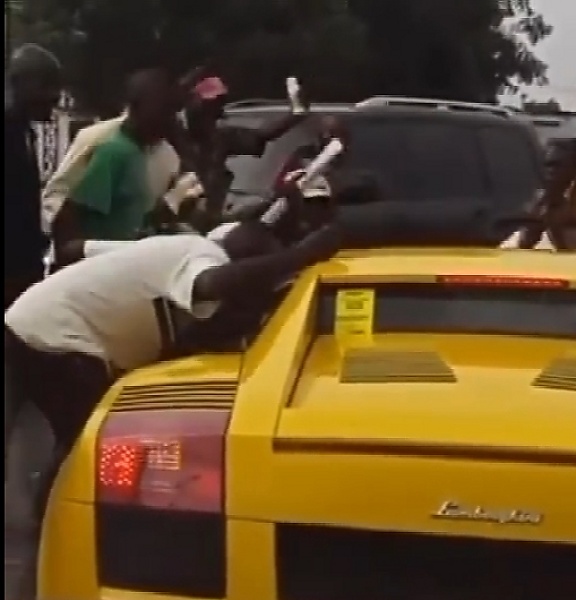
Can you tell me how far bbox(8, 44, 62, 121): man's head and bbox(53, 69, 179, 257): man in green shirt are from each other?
204 mm

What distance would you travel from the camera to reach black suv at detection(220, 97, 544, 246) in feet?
13.7

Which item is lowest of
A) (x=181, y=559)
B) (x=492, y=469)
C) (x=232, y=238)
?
(x=181, y=559)

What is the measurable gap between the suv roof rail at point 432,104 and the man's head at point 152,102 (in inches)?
21.3

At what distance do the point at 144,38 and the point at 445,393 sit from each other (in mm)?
1503

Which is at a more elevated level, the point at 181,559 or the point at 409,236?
the point at 409,236

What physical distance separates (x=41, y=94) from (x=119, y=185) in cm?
41

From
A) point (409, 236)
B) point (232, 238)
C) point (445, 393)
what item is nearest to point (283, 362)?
point (445, 393)

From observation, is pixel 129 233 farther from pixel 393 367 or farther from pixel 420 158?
pixel 393 367

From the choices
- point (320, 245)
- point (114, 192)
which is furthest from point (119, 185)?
point (320, 245)

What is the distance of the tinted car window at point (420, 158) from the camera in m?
4.23

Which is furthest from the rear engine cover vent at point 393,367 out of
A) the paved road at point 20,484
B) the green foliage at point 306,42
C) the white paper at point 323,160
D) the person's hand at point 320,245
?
the paved road at point 20,484

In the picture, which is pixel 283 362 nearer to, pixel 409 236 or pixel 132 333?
pixel 132 333

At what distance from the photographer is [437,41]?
393 centimetres

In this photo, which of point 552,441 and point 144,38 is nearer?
point 552,441
